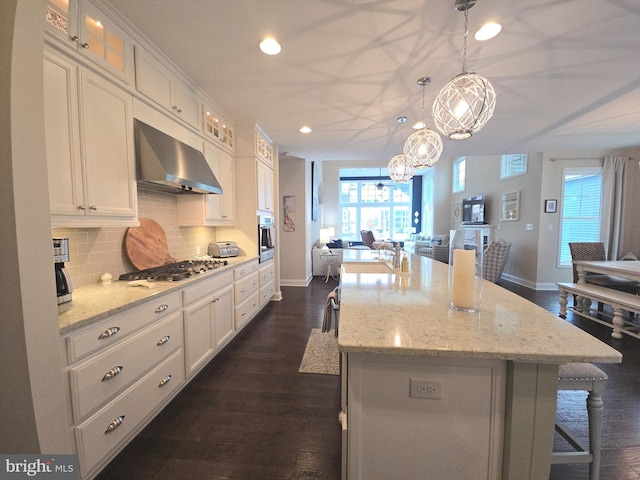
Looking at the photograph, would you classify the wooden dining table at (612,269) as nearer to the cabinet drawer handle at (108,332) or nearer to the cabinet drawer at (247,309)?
the cabinet drawer at (247,309)

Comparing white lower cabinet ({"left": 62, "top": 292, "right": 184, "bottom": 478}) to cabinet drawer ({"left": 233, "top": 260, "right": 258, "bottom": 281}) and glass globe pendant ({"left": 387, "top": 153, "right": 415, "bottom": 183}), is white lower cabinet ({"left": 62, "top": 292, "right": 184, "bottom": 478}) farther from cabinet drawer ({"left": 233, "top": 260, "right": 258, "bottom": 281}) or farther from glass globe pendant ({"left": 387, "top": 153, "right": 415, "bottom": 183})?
glass globe pendant ({"left": 387, "top": 153, "right": 415, "bottom": 183})

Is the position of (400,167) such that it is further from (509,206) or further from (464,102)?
(509,206)

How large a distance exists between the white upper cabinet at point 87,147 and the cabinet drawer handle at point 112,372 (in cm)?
83

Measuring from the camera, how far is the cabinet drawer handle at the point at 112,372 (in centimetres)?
125

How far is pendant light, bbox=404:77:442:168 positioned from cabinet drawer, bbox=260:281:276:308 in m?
2.56

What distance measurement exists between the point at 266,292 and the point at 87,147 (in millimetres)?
2686

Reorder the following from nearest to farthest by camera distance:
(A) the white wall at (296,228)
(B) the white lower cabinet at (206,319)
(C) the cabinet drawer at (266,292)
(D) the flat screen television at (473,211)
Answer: (B) the white lower cabinet at (206,319)
(C) the cabinet drawer at (266,292)
(A) the white wall at (296,228)
(D) the flat screen television at (473,211)

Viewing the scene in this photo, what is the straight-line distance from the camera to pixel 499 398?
0.86 meters

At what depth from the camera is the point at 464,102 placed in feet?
5.00

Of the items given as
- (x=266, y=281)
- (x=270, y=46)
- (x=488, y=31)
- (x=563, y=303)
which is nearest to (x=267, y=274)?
(x=266, y=281)

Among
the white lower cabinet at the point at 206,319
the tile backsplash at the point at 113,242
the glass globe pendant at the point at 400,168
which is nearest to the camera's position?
the tile backsplash at the point at 113,242

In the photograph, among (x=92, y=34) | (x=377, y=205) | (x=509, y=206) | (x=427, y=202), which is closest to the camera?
(x=92, y=34)

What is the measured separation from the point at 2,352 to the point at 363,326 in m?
1.33

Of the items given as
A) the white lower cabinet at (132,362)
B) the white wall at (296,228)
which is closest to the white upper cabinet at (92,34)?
the white lower cabinet at (132,362)
